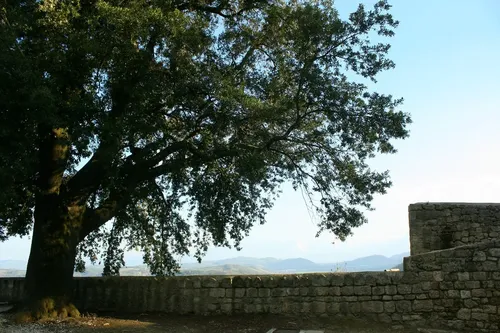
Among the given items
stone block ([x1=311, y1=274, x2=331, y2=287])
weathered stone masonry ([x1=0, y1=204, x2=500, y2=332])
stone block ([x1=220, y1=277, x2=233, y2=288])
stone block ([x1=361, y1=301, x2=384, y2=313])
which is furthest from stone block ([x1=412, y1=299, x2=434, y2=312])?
stone block ([x1=220, y1=277, x2=233, y2=288])

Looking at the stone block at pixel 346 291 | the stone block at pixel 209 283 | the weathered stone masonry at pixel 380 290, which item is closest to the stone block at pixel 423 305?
the weathered stone masonry at pixel 380 290

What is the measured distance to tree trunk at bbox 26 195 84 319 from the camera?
10086 mm

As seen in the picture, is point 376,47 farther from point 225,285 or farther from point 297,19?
point 225,285

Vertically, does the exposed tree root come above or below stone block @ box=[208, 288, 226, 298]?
below

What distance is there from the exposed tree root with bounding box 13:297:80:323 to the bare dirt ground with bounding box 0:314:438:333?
0.30 metres

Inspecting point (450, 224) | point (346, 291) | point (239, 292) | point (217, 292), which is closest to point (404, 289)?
point (346, 291)

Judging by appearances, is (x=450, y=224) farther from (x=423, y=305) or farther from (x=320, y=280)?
(x=320, y=280)

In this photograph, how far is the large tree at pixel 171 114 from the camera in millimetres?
8906

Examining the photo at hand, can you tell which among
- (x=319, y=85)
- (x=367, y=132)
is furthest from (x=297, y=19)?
(x=367, y=132)

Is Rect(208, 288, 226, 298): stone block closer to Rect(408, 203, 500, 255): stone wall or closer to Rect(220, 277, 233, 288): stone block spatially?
Rect(220, 277, 233, 288): stone block

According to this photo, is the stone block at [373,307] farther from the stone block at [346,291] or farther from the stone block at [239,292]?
the stone block at [239,292]

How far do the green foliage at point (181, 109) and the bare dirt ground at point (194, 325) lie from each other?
5.85 ft

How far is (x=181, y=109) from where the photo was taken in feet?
34.9

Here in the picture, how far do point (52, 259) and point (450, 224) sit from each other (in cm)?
1053
